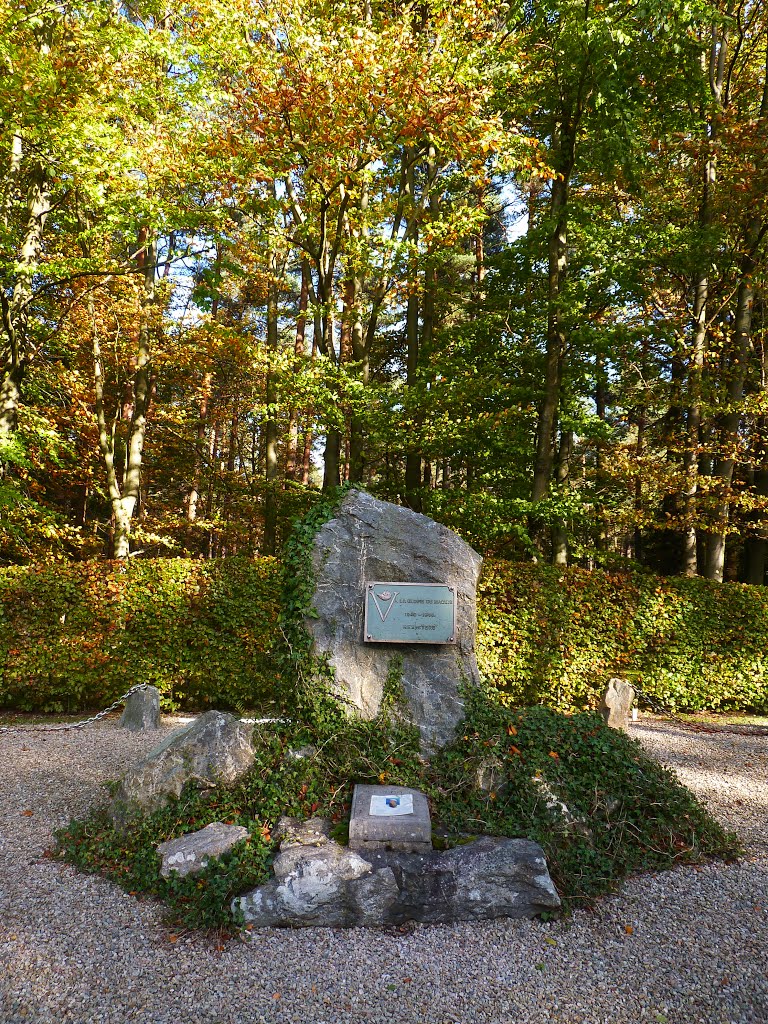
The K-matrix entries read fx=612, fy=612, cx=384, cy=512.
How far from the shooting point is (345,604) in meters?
5.01

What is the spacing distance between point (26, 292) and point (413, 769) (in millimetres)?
9368

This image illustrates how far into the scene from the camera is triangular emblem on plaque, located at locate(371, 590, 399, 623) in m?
4.97

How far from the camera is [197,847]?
3.81 metres

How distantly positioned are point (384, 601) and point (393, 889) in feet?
6.66

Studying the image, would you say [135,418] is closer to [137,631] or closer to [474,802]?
[137,631]

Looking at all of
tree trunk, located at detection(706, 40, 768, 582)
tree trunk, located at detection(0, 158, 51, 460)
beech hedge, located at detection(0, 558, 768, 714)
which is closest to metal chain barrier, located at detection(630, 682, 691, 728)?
beech hedge, located at detection(0, 558, 768, 714)

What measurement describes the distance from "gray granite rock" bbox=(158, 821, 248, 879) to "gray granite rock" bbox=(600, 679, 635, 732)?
5447mm

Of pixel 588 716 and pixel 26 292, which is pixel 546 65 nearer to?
pixel 26 292

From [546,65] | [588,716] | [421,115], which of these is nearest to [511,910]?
[588,716]

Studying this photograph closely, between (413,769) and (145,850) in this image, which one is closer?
(145,850)

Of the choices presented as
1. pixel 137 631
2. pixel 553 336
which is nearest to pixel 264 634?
pixel 137 631

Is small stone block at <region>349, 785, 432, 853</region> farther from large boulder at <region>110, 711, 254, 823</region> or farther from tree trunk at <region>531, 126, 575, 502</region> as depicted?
tree trunk at <region>531, 126, 575, 502</region>

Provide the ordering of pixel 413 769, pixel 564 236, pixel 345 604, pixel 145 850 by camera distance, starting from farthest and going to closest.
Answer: pixel 564 236
pixel 345 604
pixel 413 769
pixel 145 850

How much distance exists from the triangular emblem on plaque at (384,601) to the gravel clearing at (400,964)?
2.15 metres
